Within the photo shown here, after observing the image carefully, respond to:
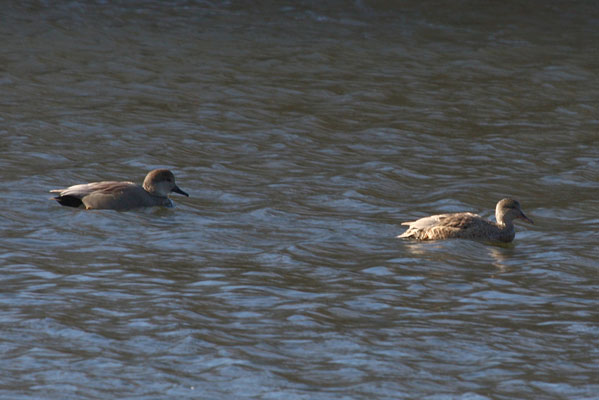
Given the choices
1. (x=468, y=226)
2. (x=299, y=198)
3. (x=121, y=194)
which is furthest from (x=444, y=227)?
(x=121, y=194)

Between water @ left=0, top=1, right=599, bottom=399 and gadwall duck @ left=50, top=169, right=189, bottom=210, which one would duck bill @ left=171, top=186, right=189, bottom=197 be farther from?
water @ left=0, top=1, right=599, bottom=399

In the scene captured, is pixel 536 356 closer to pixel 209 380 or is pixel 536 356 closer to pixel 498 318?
pixel 498 318

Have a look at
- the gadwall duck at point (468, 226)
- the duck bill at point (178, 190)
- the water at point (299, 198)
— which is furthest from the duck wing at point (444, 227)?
the duck bill at point (178, 190)

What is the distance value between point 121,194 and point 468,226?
3837mm

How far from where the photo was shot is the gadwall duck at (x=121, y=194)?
12820 millimetres

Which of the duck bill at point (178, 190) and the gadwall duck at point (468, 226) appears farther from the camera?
the duck bill at point (178, 190)

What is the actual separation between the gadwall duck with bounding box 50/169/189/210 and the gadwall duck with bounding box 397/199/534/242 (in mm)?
2832

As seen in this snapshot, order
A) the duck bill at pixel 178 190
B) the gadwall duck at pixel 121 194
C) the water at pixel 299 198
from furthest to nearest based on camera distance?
the duck bill at pixel 178 190 < the gadwall duck at pixel 121 194 < the water at pixel 299 198

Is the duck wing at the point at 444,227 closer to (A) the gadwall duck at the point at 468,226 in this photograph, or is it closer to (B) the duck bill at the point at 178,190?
(A) the gadwall duck at the point at 468,226

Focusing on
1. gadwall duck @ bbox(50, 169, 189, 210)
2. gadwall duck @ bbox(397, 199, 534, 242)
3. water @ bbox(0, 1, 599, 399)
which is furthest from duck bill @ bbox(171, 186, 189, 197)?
gadwall duck @ bbox(397, 199, 534, 242)

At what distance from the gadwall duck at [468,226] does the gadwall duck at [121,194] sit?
2.83m

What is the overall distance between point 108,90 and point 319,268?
9.27m

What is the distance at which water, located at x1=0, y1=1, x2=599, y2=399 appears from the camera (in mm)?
8391

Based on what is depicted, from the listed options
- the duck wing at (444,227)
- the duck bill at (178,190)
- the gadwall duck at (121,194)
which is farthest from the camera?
the duck bill at (178,190)
